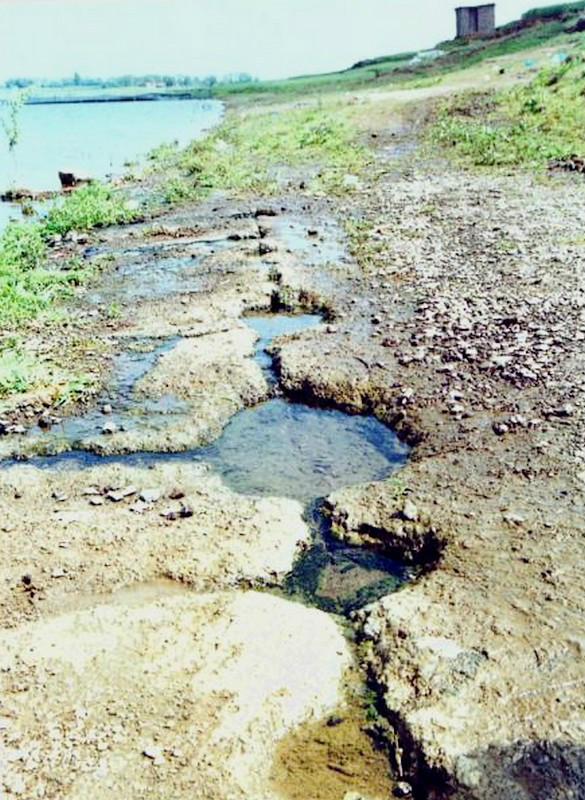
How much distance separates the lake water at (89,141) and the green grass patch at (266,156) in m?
3.28

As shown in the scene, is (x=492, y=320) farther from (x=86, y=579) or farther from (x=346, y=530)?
(x=86, y=579)

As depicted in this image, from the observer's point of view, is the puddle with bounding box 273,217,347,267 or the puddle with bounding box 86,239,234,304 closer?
the puddle with bounding box 86,239,234,304

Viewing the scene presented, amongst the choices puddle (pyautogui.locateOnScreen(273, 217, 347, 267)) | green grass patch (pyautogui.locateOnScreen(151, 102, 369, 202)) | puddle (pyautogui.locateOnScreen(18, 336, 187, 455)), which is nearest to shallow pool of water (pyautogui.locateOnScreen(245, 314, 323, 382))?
puddle (pyautogui.locateOnScreen(18, 336, 187, 455))

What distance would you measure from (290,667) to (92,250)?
11.2 metres

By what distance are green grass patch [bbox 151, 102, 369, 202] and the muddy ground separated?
10.2 meters

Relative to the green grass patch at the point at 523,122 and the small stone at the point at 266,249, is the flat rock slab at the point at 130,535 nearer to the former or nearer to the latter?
the small stone at the point at 266,249

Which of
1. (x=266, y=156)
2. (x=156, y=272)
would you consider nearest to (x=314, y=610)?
(x=156, y=272)

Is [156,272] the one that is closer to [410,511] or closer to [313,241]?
[313,241]

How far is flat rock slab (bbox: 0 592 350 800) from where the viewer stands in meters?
3.58

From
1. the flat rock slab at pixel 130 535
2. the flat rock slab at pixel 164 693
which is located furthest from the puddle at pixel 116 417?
the flat rock slab at pixel 164 693

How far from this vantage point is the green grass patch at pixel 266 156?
1891cm

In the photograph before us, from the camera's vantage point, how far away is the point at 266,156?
2380 centimetres

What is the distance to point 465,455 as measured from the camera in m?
5.98

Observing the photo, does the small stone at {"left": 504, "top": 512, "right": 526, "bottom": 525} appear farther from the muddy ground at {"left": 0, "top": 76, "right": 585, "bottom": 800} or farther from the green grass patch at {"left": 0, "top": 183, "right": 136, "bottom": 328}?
the green grass patch at {"left": 0, "top": 183, "right": 136, "bottom": 328}
